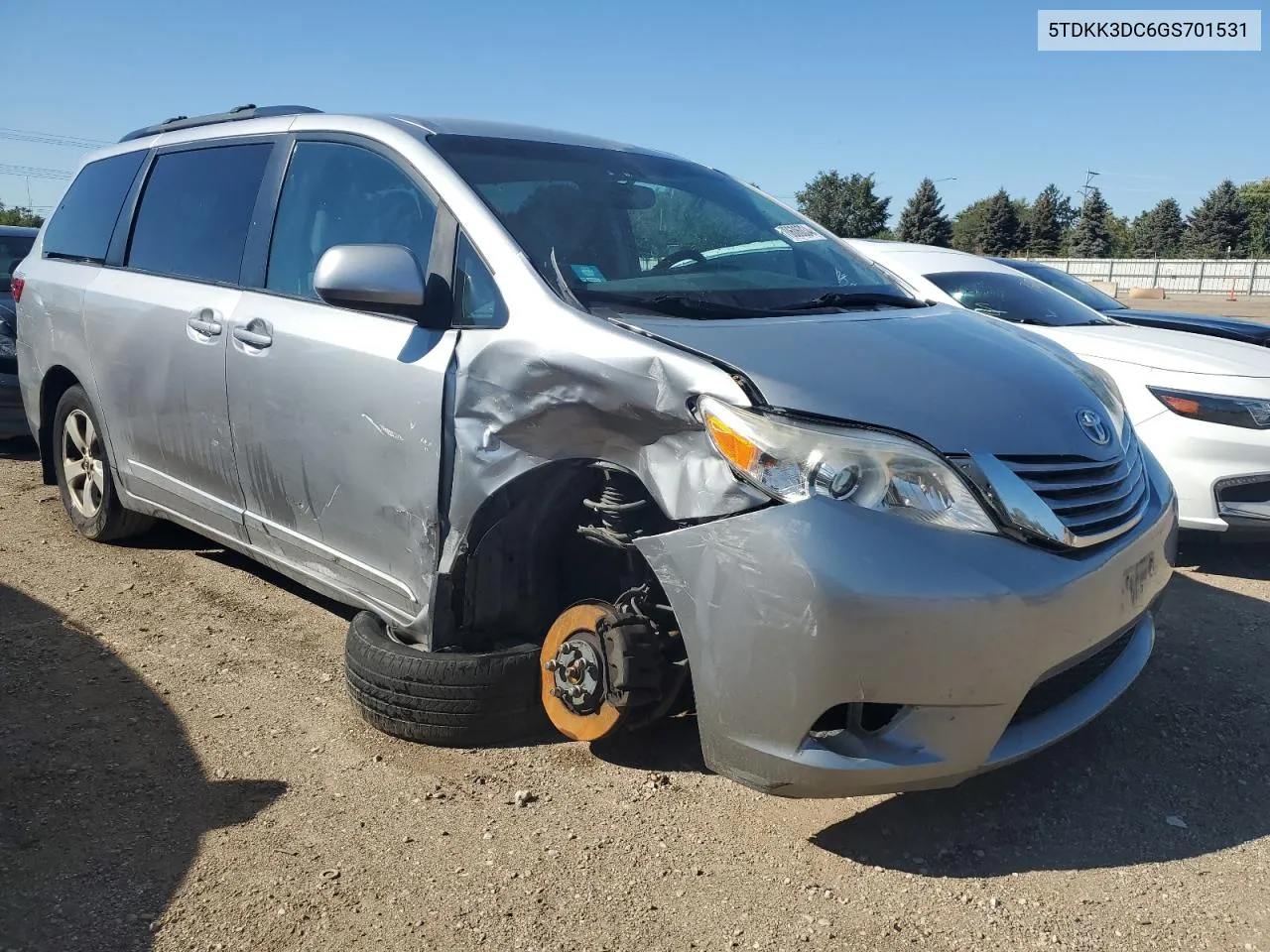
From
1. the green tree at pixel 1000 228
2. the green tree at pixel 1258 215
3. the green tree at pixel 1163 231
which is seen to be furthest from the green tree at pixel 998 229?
the green tree at pixel 1258 215

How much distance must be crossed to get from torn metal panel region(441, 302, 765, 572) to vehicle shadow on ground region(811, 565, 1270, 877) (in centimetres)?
104

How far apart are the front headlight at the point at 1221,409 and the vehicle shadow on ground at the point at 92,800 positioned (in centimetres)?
425

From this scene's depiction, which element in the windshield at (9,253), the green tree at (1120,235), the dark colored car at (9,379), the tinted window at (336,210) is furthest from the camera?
the green tree at (1120,235)

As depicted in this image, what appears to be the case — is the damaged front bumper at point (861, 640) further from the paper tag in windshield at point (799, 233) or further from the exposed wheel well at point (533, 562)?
the paper tag in windshield at point (799, 233)

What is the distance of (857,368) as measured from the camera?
2.47 metres

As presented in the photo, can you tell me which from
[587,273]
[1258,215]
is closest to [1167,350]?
[587,273]

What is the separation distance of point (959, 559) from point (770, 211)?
199 cm

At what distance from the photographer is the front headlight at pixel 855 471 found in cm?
225

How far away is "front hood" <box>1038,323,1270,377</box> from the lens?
4.93 m

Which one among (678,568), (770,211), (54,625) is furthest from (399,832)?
(770,211)

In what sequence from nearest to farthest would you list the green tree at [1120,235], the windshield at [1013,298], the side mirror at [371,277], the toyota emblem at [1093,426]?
the toyota emblem at [1093,426]
the side mirror at [371,277]
the windshield at [1013,298]
the green tree at [1120,235]

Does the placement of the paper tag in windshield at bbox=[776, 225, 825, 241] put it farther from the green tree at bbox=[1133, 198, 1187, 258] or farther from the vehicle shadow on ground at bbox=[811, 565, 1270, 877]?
the green tree at bbox=[1133, 198, 1187, 258]

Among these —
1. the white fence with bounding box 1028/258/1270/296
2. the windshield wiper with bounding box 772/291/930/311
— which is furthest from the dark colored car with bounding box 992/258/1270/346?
the white fence with bounding box 1028/258/1270/296

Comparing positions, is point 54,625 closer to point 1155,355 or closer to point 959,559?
point 959,559
